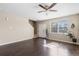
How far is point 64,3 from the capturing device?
1451 millimetres

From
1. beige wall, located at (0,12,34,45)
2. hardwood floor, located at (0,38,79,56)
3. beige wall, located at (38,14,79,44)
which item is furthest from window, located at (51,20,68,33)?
beige wall, located at (0,12,34,45)

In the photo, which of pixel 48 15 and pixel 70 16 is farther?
pixel 48 15

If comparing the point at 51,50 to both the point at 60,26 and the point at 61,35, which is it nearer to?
the point at 61,35

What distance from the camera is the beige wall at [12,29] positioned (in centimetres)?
368

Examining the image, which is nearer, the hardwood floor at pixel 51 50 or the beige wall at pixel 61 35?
the beige wall at pixel 61 35

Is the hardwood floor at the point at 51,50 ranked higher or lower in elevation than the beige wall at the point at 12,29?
lower

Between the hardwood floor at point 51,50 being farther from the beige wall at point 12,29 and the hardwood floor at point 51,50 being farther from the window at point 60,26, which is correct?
the beige wall at point 12,29

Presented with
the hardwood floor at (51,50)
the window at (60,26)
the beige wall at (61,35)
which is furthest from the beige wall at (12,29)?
the window at (60,26)

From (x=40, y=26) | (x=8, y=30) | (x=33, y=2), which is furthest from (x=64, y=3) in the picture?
(x=8, y=30)

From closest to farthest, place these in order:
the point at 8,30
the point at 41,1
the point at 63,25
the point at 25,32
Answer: the point at 41,1 → the point at 63,25 → the point at 8,30 → the point at 25,32

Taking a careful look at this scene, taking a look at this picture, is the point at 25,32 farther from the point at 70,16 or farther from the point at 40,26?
the point at 70,16

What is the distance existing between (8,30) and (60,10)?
9.89ft

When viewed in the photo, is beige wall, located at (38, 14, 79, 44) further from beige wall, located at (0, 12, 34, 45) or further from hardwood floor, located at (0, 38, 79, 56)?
beige wall, located at (0, 12, 34, 45)

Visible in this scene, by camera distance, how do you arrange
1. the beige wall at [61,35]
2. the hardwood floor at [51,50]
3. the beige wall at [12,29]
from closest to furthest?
the beige wall at [61,35] < the hardwood floor at [51,50] < the beige wall at [12,29]
